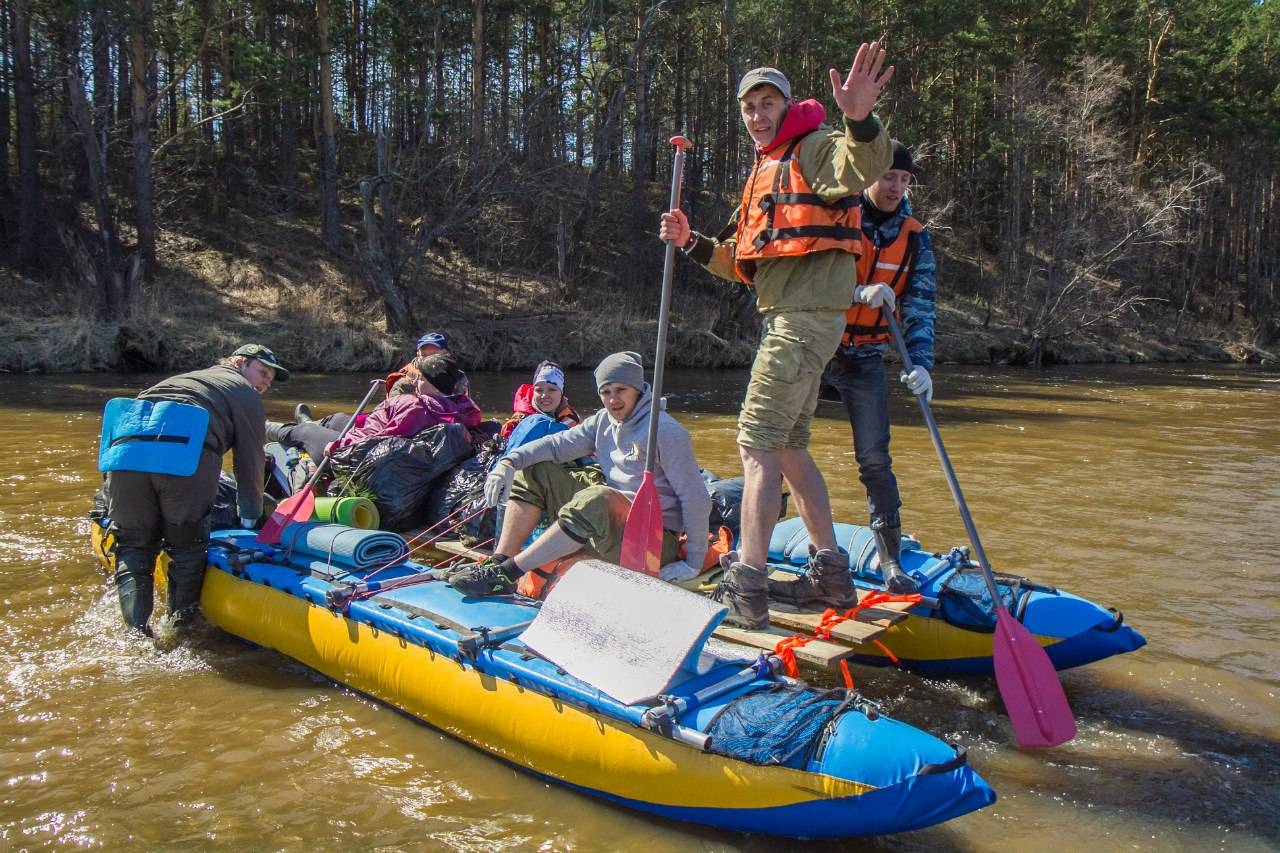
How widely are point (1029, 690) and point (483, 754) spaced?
1971 mm

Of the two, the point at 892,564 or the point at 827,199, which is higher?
the point at 827,199

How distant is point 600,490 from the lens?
424cm

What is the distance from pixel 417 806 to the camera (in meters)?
3.22

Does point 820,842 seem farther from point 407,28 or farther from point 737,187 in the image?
point 737,187

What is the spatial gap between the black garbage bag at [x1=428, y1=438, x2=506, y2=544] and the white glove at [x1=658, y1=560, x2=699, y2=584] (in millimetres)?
1548

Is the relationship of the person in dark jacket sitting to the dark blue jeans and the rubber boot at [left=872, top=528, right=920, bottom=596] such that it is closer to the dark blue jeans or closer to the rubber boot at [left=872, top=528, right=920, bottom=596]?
the dark blue jeans

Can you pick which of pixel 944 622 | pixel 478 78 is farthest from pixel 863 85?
pixel 478 78

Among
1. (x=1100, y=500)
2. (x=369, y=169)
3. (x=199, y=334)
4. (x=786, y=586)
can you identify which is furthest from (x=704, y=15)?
(x=786, y=586)

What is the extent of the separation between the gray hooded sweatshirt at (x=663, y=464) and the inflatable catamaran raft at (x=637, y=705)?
762mm

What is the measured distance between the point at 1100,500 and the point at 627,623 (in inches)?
241

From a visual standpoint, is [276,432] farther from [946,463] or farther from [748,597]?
[946,463]

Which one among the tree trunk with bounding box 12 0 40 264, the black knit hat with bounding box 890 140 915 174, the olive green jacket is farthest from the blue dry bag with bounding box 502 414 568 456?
the tree trunk with bounding box 12 0 40 264

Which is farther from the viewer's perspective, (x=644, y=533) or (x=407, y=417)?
(x=407, y=417)

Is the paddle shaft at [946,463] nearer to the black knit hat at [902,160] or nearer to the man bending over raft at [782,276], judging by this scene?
the man bending over raft at [782,276]
